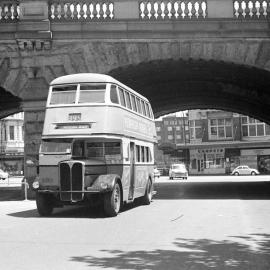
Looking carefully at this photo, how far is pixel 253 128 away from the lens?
238 feet

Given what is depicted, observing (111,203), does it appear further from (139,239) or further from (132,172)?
(139,239)

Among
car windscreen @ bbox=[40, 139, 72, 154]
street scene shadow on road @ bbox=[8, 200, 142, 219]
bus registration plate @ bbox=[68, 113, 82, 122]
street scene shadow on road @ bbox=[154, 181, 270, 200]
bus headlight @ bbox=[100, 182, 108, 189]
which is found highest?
bus registration plate @ bbox=[68, 113, 82, 122]

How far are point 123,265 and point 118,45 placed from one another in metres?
14.8

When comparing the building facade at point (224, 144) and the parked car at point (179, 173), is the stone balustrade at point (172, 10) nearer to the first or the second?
the parked car at point (179, 173)

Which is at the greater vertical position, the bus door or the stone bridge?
the stone bridge

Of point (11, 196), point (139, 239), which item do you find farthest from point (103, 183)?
point (11, 196)

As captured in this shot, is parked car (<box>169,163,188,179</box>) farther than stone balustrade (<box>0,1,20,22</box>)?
Yes

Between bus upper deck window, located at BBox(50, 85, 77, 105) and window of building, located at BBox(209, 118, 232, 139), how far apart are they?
59.9 meters

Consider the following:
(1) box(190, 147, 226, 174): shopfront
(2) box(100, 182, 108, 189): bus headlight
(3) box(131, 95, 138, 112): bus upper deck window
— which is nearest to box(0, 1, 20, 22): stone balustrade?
(3) box(131, 95, 138, 112): bus upper deck window

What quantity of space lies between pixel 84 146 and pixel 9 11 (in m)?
8.93

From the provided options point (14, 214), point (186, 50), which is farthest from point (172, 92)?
point (14, 214)

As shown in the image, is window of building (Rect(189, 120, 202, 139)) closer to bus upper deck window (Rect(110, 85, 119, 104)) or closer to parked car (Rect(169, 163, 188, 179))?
parked car (Rect(169, 163, 188, 179))

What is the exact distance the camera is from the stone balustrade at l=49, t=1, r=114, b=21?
2180 cm

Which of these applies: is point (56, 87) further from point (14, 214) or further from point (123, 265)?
point (123, 265)
